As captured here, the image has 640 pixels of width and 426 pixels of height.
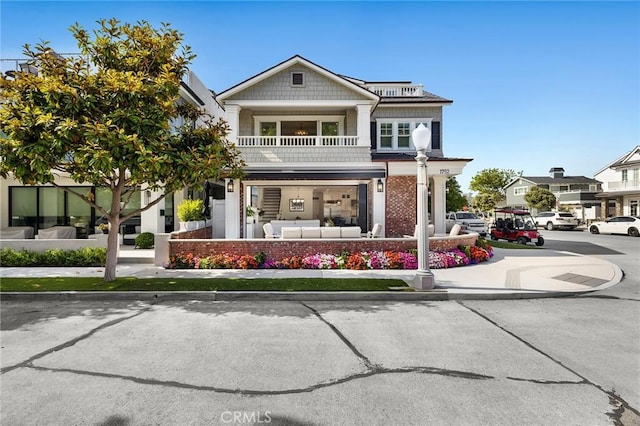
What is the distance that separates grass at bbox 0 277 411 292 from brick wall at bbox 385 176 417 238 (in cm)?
711

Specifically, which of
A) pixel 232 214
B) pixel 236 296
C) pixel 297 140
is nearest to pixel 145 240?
pixel 232 214

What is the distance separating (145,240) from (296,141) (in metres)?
8.27

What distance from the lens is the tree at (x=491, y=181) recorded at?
56312 millimetres

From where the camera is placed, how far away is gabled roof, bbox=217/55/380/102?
50.1 ft

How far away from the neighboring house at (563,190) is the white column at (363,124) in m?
39.2

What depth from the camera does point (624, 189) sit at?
3506cm

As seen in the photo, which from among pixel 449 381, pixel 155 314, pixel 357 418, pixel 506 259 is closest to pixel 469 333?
pixel 449 381

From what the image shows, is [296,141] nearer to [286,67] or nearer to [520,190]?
[286,67]

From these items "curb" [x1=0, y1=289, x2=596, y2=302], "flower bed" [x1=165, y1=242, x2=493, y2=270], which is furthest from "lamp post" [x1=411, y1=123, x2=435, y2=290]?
"flower bed" [x1=165, y1=242, x2=493, y2=270]

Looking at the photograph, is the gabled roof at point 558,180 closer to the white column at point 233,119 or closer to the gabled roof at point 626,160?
the gabled roof at point 626,160

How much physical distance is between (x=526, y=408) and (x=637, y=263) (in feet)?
47.5

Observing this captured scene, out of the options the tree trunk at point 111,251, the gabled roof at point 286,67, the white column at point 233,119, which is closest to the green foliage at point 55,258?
the tree trunk at point 111,251

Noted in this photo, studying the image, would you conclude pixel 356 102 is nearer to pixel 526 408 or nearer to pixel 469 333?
pixel 469 333

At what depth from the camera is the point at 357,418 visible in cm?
327
